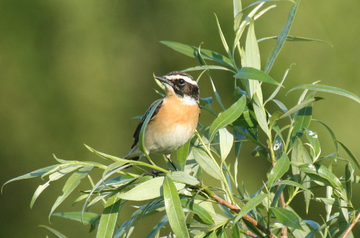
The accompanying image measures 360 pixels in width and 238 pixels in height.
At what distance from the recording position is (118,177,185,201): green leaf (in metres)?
0.99

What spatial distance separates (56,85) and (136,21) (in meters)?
1.21

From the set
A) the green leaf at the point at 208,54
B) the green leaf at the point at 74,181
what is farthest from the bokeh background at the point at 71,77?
the green leaf at the point at 74,181

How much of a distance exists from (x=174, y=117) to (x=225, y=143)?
2.46 feet

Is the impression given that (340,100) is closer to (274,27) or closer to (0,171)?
(274,27)

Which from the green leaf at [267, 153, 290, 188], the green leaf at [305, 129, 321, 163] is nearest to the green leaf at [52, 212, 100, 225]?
the green leaf at [267, 153, 290, 188]

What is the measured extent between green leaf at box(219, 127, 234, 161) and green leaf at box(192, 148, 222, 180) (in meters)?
0.04

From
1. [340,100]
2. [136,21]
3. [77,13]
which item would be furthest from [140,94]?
[340,100]

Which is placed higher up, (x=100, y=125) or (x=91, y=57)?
(x=91, y=57)

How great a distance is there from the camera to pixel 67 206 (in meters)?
4.86

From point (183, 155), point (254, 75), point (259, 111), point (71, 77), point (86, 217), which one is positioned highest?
point (254, 75)

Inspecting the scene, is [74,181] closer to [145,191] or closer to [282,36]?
[145,191]

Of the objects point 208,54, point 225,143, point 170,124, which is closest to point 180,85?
point 170,124

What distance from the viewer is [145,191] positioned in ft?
3.28

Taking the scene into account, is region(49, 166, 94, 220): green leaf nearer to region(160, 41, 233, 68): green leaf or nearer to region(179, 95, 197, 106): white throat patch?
region(160, 41, 233, 68): green leaf
